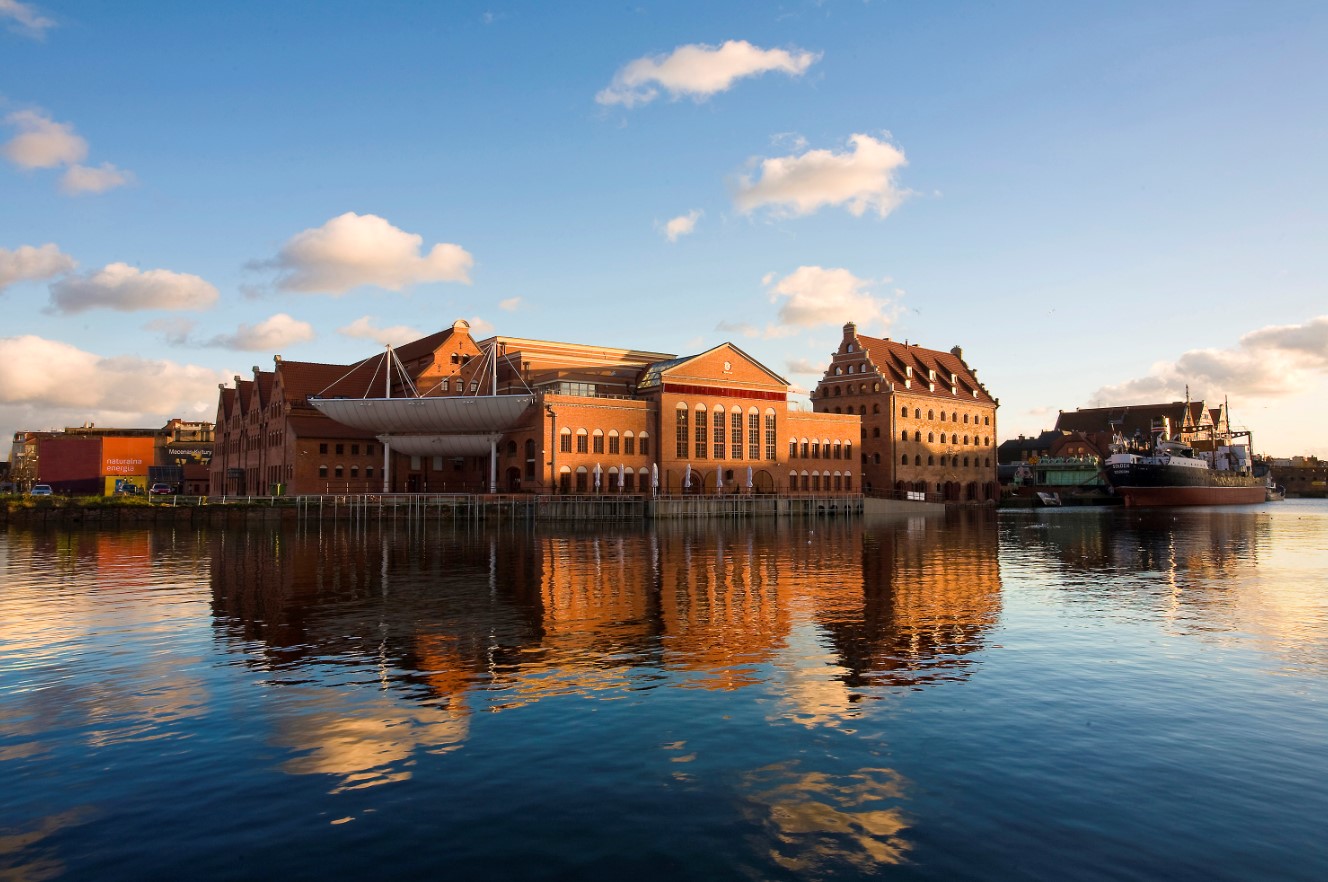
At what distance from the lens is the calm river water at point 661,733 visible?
9875mm

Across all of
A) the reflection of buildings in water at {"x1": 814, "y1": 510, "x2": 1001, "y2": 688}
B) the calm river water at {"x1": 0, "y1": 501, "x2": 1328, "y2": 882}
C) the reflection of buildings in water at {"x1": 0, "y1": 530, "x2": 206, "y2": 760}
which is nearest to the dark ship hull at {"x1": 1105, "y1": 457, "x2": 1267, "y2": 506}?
the reflection of buildings in water at {"x1": 814, "y1": 510, "x2": 1001, "y2": 688}

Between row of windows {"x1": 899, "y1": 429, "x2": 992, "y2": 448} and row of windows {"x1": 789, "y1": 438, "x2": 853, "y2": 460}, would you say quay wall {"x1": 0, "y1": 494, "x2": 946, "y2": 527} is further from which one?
row of windows {"x1": 899, "y1": 429, "x2": 992, "y2": 448}

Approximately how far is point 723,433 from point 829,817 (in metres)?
87.1

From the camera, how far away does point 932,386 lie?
401ft

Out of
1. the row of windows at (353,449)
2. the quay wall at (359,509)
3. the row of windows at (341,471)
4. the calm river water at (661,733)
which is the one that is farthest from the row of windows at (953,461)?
the calm river water at (661,733)

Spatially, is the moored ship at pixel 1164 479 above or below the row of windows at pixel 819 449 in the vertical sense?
below

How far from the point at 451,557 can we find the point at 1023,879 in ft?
126

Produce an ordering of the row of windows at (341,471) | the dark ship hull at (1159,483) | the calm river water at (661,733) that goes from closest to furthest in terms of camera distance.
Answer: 1. the calm river water at (661,733)
2. the row of windows at (341,471)
3. the dark ship hull at (1159,483)

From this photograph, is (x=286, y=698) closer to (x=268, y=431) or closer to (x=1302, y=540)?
(x=1302, y=540)

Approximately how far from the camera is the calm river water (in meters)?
9.88

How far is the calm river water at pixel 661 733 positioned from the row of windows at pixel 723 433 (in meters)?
62.7

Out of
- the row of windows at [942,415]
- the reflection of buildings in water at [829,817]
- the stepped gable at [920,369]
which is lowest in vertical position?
the reflection of buildings in water at [829,817]

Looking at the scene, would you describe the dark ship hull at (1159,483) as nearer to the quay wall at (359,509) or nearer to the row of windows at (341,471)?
the quay wall at (359,509)

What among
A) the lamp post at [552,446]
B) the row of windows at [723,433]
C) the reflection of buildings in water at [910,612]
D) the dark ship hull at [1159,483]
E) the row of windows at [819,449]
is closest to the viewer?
the reflection of buildings in water at [910,612]
